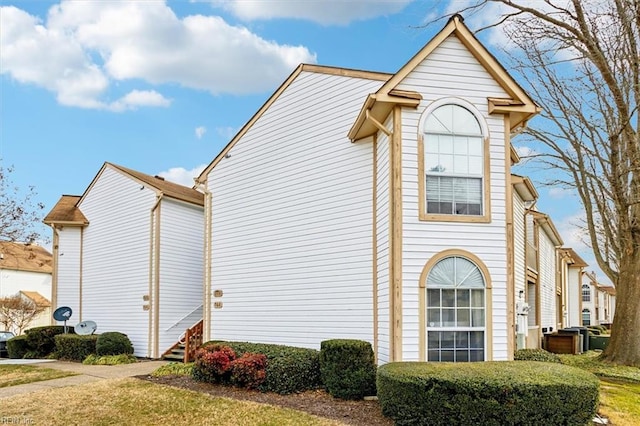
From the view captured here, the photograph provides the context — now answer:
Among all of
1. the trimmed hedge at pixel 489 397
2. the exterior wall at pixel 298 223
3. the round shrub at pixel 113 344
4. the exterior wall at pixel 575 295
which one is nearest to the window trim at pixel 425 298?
the trimmed hedge at pixel 489 397

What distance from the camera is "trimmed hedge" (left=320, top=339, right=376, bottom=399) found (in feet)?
34.3

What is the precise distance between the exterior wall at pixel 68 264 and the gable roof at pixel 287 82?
746cm

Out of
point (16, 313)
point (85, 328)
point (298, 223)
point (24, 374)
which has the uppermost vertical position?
point (298, 223)

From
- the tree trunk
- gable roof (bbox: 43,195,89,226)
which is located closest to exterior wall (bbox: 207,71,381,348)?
gable roof (bbox: 43,195,89,226)

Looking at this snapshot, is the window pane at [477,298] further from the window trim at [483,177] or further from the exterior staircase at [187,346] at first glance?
the exterior staircase at [187,346]

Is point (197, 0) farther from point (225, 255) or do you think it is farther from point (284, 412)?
point (284, 412)

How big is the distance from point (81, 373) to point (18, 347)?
25.8ft

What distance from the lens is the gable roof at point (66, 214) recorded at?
2123cm

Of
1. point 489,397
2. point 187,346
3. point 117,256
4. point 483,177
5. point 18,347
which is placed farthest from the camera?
point 18,347

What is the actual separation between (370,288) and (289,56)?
9710mm

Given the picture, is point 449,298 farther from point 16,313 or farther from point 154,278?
point 16,313

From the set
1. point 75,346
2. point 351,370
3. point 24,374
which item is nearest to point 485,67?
point 351,370

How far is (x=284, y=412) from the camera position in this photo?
31.6 ft

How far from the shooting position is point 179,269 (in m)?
19.2
